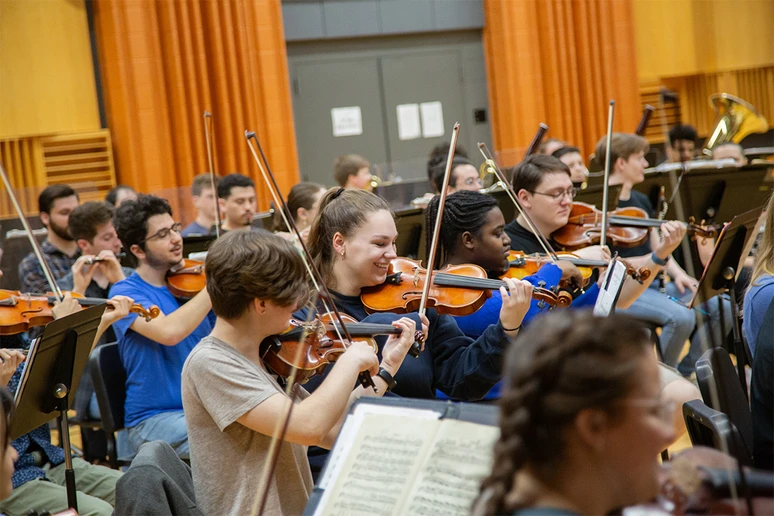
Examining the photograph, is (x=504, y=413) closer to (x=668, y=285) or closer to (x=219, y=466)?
(x=219, y=466)

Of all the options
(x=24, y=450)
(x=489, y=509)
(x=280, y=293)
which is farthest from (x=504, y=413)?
(x=24, y=450)

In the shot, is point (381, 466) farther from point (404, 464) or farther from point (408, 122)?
point (408, 122)

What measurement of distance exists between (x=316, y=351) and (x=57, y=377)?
788 millimetres

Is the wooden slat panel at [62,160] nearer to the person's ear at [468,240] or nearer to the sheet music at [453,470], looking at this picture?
the person's ear at [468,240]

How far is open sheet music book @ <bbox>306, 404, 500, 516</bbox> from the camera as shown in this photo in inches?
52.8

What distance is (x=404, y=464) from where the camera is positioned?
1.42m

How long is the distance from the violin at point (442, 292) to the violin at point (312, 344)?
313 millimetres

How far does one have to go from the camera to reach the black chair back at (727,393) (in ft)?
7.08

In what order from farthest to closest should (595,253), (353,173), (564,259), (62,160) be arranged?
(62,160)
(353,173)
(595,253)
(564,259)

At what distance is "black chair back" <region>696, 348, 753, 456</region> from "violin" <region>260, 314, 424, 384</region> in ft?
Result: 2.34

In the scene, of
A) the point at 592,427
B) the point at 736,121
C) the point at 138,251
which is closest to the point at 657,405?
the point at 592,427

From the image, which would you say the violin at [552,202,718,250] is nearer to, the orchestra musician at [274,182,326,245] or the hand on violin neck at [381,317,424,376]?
the orchestra musician at [274,182,326,245]

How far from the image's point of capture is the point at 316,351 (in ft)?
7.17

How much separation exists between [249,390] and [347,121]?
273 inches
